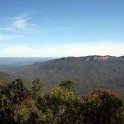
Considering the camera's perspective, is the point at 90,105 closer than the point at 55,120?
No

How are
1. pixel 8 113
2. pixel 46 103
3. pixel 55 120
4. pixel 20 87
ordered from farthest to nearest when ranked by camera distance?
pixel 20 87 → pixel 8 113 → pixel 46 103 → pixel 55 120

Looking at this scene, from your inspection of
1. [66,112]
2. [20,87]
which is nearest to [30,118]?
[66,112]

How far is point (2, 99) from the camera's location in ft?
309

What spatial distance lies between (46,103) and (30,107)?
363 centimetres

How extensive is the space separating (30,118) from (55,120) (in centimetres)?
593

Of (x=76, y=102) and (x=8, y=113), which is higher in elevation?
(x=76, y=102)

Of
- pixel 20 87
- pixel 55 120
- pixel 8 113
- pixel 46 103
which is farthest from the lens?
pixel 20 87

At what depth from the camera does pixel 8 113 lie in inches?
3536

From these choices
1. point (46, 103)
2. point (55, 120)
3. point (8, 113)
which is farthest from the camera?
point (8, 113)

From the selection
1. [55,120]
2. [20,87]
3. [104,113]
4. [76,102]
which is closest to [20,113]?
[55,120]

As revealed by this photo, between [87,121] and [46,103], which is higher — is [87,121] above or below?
below

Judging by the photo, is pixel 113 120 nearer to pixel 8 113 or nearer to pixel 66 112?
pixel 66 112

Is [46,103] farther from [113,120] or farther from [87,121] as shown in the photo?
[113,120]

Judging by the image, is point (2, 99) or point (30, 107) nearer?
point (30, 107)
